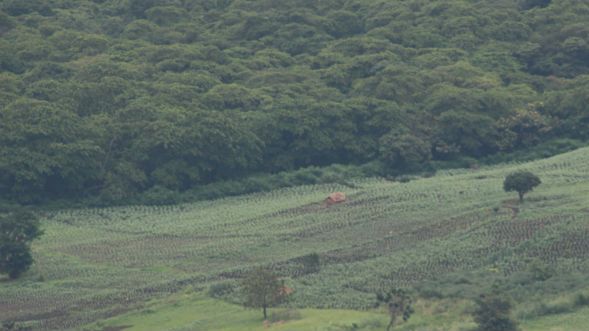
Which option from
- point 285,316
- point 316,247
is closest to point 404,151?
point 316,247

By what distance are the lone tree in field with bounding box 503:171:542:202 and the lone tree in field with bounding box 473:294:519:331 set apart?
2746 cm

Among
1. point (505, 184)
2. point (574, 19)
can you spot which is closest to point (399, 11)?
point (574, 19)

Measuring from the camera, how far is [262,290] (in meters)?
72.2

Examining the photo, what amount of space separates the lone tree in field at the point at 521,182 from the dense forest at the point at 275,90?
23.2 metres

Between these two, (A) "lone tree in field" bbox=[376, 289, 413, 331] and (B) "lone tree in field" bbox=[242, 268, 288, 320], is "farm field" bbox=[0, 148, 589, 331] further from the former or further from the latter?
(B) "lone tree in field" bbox=[242, 268, 288, 320]

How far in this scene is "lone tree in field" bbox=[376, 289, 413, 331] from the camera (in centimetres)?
6769

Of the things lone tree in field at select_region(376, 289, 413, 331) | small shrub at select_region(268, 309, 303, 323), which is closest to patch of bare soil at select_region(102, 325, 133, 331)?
small shrub at select_region(268, 309, 303, 323)

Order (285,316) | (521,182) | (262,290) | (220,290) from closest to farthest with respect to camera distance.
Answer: (285,316) < (262,290) < (220,290) < (521,182)

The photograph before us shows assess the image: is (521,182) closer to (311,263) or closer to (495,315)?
(311,263)

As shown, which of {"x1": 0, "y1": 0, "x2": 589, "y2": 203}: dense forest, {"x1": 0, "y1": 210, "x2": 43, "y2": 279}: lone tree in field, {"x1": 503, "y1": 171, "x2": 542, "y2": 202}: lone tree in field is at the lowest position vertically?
{"x1": 0, "y1": 210, "x2": 43, "y2": 279}: lone tree in field

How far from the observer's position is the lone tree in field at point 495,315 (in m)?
63.5

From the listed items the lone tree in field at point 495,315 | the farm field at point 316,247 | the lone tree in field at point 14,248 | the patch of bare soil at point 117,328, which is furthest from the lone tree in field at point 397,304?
the lone tree in field at point 14,248

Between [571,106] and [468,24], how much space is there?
30924 millimetres

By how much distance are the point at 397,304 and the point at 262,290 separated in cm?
788
